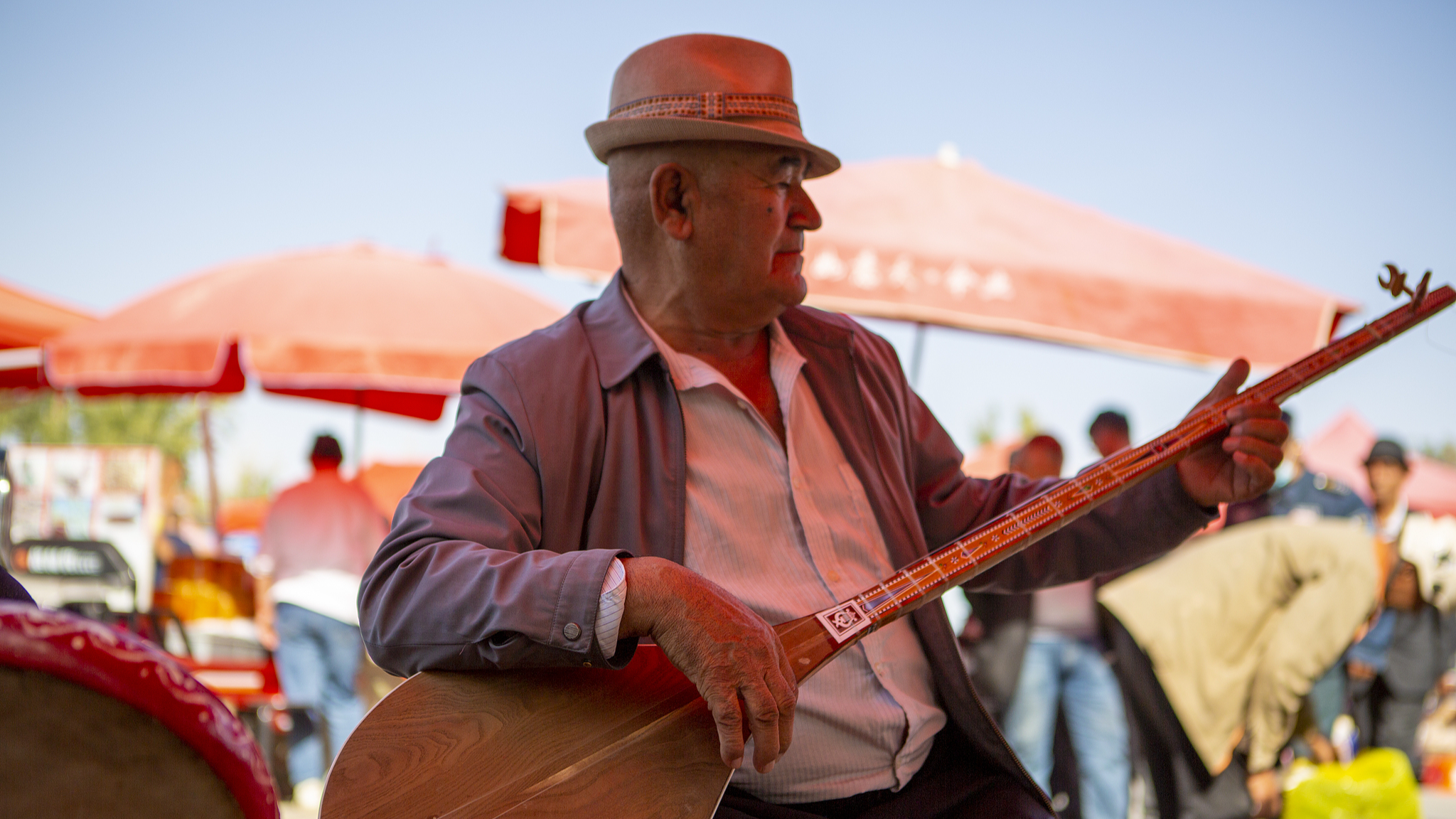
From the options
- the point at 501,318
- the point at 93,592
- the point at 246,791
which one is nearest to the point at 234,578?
the point at 93,592

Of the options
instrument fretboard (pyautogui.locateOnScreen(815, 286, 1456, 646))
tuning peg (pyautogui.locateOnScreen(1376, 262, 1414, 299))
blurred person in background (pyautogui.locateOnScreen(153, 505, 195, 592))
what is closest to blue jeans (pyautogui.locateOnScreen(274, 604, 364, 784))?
blurred person in background (pyautogui.locateOnScreen(153, 505, 195, 592))

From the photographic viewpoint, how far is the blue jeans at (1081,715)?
445cm

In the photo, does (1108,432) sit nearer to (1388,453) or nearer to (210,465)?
(1388,453)

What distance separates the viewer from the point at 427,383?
5.46 meters

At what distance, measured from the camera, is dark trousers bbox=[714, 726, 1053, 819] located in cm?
157

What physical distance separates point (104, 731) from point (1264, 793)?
5.23 meters

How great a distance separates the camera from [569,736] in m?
1.37

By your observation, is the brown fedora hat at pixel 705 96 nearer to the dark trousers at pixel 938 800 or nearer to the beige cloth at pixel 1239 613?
the dark trousers at pixel 938 800

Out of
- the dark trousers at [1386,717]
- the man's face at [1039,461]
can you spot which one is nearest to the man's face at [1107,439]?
the man's face at [1039,461]

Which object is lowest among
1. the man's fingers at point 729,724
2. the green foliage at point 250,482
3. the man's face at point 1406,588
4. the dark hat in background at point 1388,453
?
the green foliage at point 250,482

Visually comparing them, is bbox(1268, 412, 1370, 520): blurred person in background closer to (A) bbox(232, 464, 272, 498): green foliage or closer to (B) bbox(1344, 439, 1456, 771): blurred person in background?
(B) bbox(1344, 439, 1456, 771): blurred person in background

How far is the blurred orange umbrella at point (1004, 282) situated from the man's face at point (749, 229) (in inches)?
77.3

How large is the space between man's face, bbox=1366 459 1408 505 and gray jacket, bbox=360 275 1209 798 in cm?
584

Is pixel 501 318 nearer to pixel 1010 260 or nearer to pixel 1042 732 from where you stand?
pixel 1010 260
